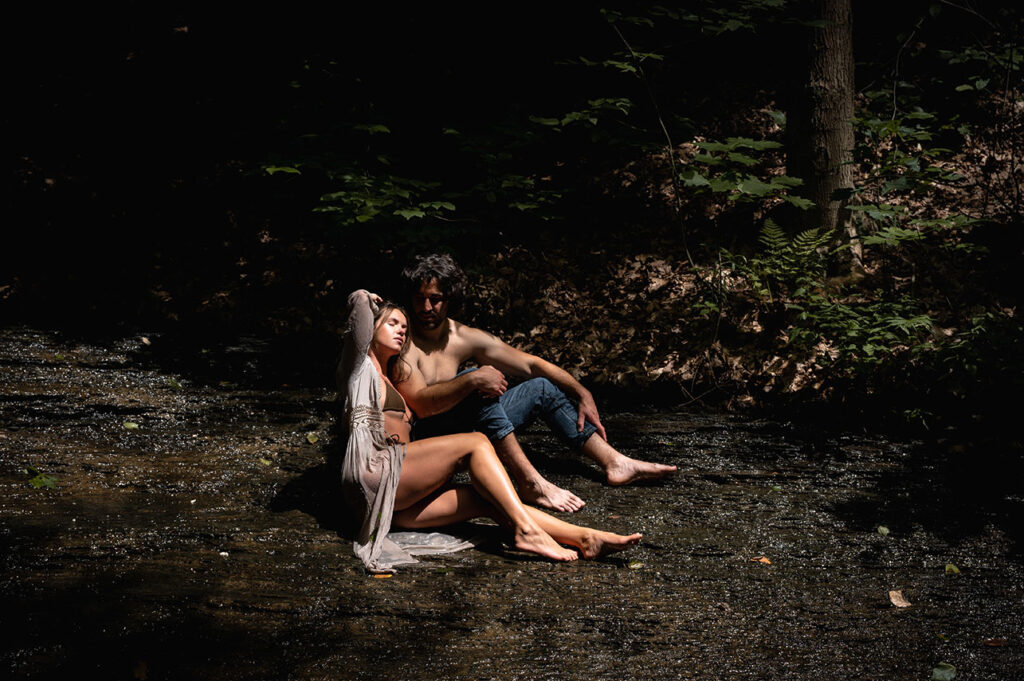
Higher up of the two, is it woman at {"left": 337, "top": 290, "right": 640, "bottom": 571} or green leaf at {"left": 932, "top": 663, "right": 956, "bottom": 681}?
woman at {"left": 337, "top": 290, "right": 640, "bottom": 571}

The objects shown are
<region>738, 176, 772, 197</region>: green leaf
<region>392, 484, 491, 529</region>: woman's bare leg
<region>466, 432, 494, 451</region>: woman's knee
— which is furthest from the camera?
<region>738, 176, 772, 197</region>: green leaf

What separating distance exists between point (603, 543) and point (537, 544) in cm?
32

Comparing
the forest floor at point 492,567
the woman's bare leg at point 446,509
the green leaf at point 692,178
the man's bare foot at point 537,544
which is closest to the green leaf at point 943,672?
the forest floor at point 492,567

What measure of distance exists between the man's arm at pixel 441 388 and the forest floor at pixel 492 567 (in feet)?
2.01

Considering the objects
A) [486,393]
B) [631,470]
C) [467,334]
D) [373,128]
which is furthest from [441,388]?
→ [373,128]

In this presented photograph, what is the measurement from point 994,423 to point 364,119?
19.9 feet

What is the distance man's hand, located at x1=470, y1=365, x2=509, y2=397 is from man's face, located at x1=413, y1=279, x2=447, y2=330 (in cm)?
56

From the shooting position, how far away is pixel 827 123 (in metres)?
7.48

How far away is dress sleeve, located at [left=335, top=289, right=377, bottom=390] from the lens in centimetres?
393

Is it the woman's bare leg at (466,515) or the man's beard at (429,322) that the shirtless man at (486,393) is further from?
the woman's bare leg at (466,515)

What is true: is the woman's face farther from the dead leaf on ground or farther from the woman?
the dead leaf on ground

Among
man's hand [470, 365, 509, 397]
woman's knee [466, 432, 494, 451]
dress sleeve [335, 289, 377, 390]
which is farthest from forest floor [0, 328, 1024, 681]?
man's hand [470, 365, 509, 397]

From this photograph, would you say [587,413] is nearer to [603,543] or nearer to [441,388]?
[441,388]

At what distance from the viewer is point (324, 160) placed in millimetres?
7133
